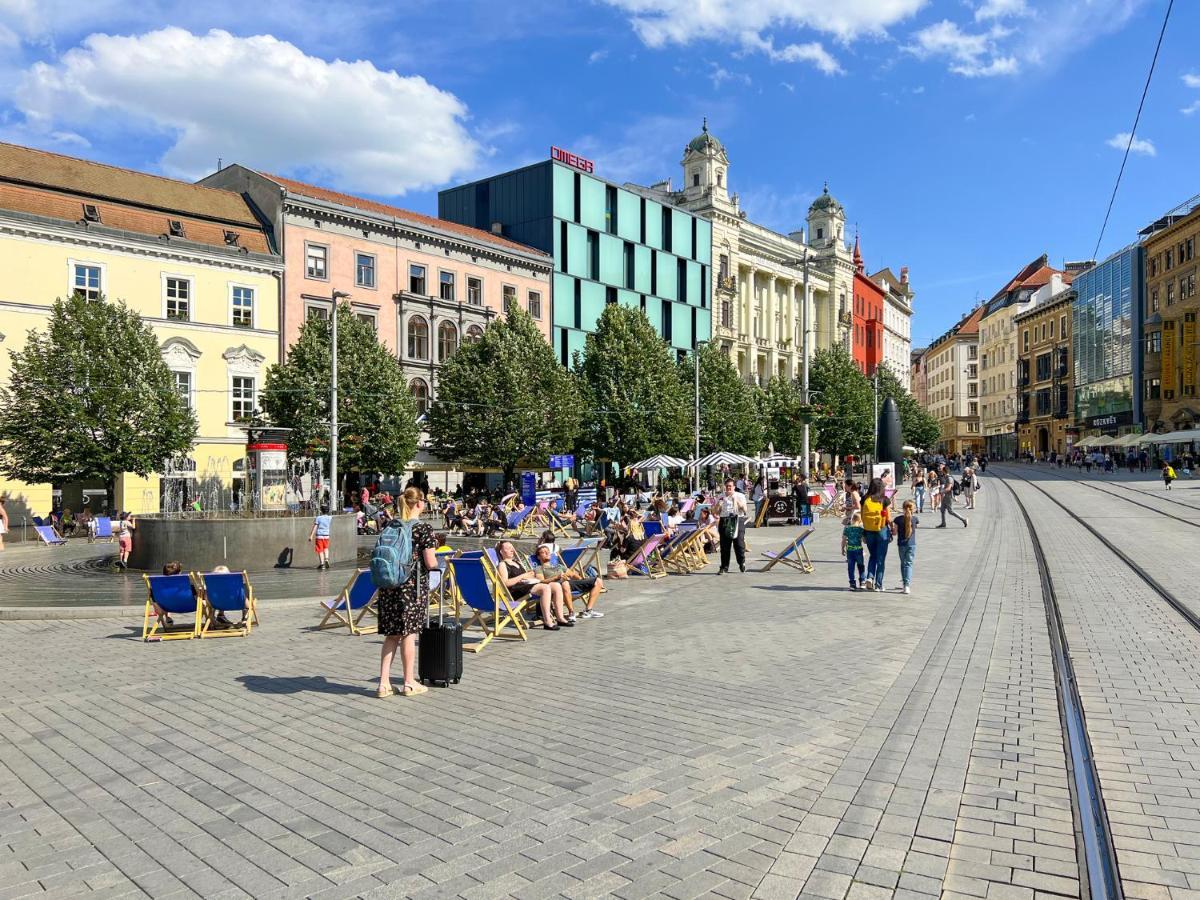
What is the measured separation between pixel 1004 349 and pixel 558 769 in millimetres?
115900

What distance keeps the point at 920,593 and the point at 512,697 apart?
25.2 ft

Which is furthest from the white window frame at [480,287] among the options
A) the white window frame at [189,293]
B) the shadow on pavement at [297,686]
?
the shadow on pavement at [297,686]

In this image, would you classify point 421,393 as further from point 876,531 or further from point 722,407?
point 876,531

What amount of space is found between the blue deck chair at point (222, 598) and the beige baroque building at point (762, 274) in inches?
2193

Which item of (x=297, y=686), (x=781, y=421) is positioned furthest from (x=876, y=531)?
(x=781, y=421)

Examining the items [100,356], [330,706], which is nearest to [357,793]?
[330,706]

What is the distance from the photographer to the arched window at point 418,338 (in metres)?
46.8

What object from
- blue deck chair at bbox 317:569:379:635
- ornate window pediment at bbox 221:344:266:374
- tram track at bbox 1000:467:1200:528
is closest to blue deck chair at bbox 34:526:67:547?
ornate window pediment at bbox 221:344:266:374

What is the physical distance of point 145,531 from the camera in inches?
732

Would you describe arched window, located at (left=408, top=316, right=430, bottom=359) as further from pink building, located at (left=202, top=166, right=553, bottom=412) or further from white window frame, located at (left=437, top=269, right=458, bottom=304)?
white window frame, located at (left=437, top=269, right=458, bottom=304)

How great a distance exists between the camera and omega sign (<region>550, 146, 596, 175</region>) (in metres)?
56.8

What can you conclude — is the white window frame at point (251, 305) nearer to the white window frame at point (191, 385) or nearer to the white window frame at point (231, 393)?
the white window frame at point (231, 393)

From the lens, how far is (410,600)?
717 cm

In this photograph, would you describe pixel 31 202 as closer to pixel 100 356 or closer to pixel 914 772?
pixel 100 356
